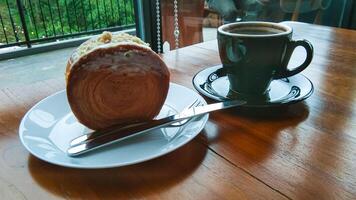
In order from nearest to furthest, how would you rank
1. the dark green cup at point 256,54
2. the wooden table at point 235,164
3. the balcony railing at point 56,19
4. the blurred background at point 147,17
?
the wooden table at point 235,164, the dark green cup at point 256,54, the blurred background at point 147,17, the balcony railing at point 56,19

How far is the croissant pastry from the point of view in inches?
15.3

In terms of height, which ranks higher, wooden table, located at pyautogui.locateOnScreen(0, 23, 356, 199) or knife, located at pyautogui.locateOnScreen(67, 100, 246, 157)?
knife, located at pyautogui.locateOnScreen(67, 100, 246, 157)

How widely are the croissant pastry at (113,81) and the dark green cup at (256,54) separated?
12 cm

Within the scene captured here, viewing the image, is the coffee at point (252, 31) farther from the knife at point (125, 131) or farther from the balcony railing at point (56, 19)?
the balcony railing at point (56, 19)

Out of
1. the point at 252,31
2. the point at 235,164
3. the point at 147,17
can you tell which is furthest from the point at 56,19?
the point at 235,164

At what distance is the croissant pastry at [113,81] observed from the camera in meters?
0.39

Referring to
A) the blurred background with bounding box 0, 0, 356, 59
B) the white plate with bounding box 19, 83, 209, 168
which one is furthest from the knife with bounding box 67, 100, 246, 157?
the blurred background with bounding box 0, 0, 356, 59

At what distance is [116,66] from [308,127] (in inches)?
11.1

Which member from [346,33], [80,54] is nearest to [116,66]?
[80,54]

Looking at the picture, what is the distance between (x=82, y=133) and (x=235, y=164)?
0.68 feet

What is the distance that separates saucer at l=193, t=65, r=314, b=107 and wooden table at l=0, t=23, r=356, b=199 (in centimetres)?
2

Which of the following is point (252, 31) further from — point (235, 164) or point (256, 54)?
point (235, 164)

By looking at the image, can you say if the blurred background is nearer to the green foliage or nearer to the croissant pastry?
the green foliage

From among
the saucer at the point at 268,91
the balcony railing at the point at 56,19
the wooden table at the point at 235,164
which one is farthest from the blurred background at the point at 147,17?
the wooden table at the point at 235,164
